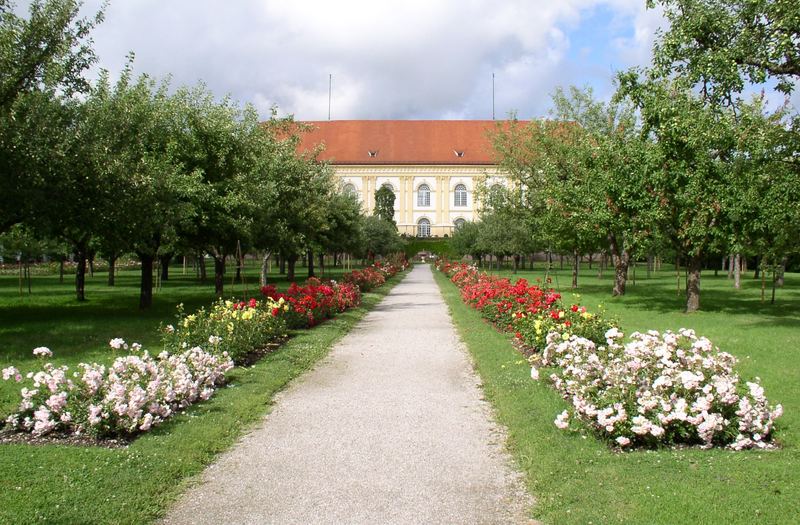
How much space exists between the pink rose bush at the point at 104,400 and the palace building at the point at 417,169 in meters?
82.0

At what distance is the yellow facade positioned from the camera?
89625 millimetres

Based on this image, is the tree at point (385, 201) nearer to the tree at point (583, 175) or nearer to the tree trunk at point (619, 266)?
the tree at point (583, 175)

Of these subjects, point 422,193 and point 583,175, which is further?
point 422,193

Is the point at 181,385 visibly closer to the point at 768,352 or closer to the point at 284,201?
the point at 768,352

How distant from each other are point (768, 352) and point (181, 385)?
916 cm

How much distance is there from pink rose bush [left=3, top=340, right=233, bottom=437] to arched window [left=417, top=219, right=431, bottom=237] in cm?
8465

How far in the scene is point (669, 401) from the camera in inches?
222

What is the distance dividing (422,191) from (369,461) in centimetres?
8619

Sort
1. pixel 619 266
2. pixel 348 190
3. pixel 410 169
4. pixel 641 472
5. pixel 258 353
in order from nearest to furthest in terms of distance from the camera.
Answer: pixel 641 472
pixel 258 353
pixel 619 266
pixel 348 190
pixel 410 169

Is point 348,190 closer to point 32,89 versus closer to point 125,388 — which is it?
point 32,89

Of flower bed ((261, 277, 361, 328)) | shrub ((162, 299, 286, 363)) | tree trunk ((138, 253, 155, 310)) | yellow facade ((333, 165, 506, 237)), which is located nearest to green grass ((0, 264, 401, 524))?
shrub ((162, 299, 286, 363))

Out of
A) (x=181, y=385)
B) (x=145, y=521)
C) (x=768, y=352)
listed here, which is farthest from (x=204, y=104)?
(x=145, y=521)

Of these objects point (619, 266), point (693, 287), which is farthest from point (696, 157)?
point (619, 266)

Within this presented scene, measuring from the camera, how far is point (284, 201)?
2175cm
